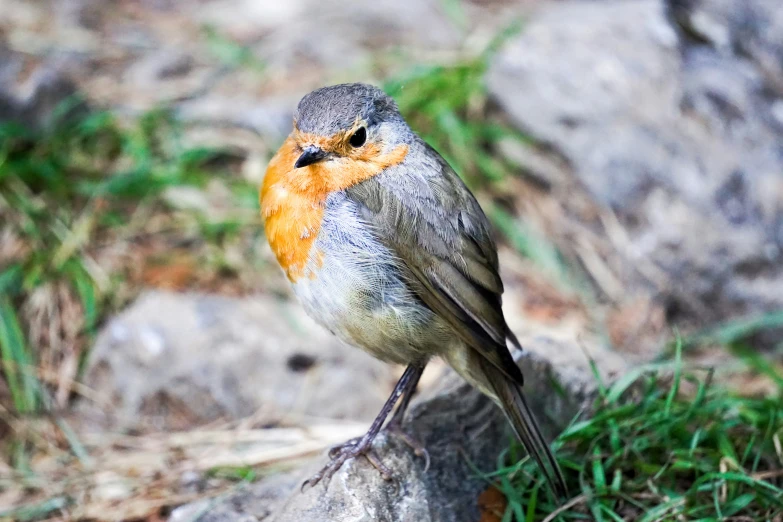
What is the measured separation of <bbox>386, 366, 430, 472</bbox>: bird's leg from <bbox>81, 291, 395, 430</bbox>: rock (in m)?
1.20

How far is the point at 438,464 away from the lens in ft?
10.5

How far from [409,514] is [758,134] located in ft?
11.5

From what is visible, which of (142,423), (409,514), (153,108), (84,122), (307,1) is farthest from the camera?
(307,1)

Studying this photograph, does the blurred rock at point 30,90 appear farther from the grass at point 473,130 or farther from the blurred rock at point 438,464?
the blurred rock at point 438,464

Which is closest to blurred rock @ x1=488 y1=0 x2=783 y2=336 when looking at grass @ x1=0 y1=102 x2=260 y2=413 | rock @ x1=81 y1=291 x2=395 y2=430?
rock @ x1=81 y1=291 x2=395 y2=430

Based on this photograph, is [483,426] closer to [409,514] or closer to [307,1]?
[409,514]

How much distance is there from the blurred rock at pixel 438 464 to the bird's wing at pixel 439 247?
45cm

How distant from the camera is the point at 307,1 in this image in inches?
285

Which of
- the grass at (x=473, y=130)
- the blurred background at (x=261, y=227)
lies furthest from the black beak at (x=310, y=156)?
the grass at (x=473, y=130)

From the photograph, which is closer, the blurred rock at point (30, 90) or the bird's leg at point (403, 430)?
the bird's leg at point (403, 430)

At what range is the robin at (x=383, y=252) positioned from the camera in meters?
Result: 2.96

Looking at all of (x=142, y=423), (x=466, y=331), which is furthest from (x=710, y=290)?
(x=142, y=423)

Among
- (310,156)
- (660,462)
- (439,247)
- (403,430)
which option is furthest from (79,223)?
(660,462)

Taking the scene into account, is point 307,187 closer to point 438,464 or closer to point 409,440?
point 409,440
